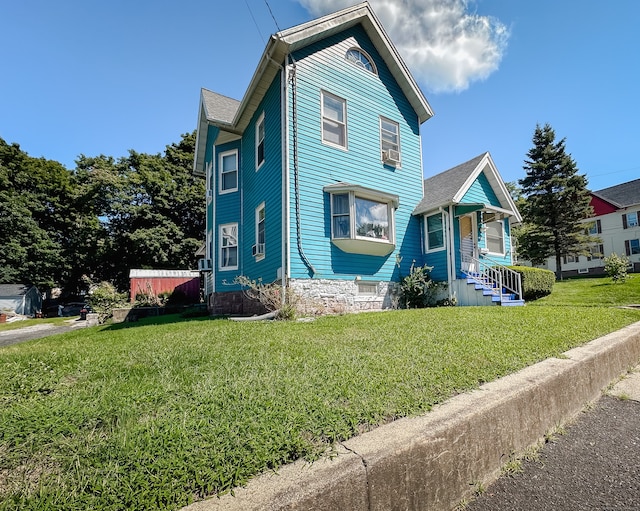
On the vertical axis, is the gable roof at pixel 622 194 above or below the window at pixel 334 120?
above

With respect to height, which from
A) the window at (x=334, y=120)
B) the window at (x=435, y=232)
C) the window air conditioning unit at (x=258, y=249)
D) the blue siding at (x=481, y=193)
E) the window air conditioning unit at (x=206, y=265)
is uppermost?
the window at (x=334, y=120)

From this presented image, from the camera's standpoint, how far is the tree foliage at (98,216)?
2488 cm

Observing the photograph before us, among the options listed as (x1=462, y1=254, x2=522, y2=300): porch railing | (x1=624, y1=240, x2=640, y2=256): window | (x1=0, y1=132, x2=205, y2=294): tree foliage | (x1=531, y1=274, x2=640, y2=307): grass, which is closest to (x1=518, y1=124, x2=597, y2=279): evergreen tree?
(x1=624, y1=240, x2=640, y2=256): window

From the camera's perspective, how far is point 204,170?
55.8ft

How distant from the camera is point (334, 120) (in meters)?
10.2

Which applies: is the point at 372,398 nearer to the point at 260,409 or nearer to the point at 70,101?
the point at 260,409

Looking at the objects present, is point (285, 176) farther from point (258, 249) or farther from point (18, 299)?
point (18, 299)

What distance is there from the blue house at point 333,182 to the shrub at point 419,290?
1.07 feet

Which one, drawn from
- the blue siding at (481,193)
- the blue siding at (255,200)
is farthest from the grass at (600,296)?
the blue siding at (255,200)

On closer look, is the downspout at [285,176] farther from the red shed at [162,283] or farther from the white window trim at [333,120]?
the red shed at [162,283]

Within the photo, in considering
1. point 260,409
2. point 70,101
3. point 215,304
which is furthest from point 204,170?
point 260,409

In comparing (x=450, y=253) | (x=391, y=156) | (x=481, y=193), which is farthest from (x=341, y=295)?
(x=481, y=193)

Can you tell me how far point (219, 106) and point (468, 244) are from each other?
37.0ft

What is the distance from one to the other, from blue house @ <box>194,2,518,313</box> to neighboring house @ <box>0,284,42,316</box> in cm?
2540
